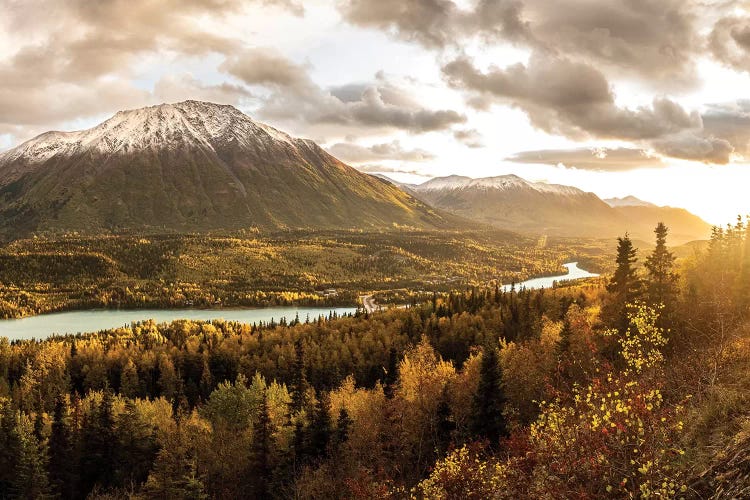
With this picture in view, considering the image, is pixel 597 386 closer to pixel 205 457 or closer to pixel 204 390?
pixel 205 457

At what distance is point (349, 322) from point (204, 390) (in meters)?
55.7

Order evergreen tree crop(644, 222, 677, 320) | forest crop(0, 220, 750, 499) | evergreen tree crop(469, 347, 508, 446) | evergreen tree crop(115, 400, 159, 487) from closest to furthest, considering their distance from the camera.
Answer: forest crop(0, 220, 750, 499) < evergreen tree crop(469, 347, 508, 446) < evergreen tree crop(644, 222, 677, 320) < evergreen tree crop(115, 400, 159, 487)

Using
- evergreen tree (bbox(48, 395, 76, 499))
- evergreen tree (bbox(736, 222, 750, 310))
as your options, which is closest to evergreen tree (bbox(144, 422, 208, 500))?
evergreen tree (bbox(48, 395, 76, 499))

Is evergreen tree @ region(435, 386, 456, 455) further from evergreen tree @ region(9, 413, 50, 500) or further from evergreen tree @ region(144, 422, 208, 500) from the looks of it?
evergreen tree @ region(9, 413, 50, 500)

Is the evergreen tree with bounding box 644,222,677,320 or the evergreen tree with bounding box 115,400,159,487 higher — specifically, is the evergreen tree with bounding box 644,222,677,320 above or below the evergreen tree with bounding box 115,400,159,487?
above

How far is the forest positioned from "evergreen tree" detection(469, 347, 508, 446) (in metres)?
0.25

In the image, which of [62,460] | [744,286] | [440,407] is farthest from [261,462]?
[744,286]

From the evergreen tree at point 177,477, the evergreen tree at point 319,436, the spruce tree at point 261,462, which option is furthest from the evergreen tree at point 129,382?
the evergreen tree at point 319,436

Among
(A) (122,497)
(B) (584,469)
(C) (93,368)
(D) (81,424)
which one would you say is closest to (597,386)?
(B) (584,469)

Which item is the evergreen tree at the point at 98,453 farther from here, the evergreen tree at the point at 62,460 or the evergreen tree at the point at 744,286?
the evergreen tree at the point at 744,286

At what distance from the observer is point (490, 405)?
200 feet

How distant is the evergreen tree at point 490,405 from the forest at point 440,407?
25 centimetres

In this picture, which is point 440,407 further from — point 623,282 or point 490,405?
point 623,282

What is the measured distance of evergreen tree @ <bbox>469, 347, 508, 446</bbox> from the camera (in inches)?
2341
